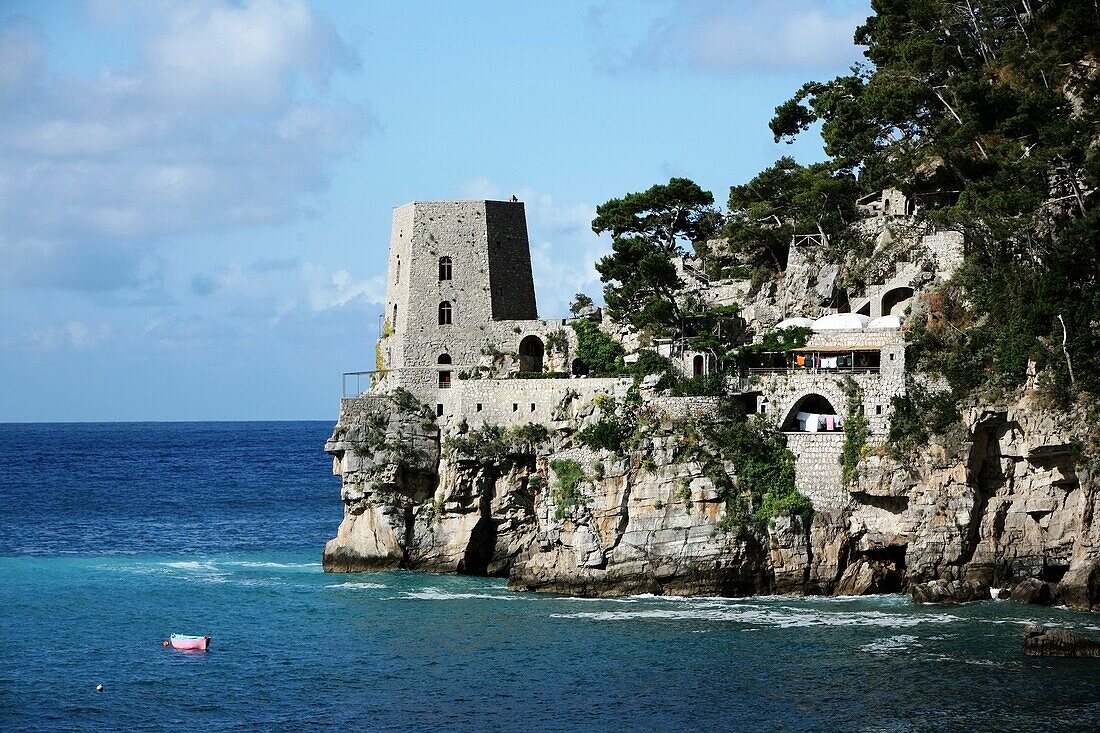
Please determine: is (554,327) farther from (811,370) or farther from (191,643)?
(191,643)

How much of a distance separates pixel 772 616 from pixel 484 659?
35.4ft

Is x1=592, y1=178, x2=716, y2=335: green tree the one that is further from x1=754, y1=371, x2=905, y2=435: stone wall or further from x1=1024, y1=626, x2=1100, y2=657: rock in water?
x1=1024, y1=626, x2=1100, y2=657: rock in water

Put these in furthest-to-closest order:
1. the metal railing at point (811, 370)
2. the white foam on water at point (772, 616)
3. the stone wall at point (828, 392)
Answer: the metal railing at point (811, 370) < the stone wall at point (828, 392) < the white foam on water at point (772, 616)

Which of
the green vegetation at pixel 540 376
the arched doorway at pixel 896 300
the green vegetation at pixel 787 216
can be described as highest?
the green vegetation at pixel 787 216

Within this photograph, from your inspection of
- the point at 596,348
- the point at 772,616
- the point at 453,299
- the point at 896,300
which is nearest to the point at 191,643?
the point at 772,616

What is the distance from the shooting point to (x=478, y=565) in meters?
61.3

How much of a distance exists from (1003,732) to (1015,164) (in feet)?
81.7

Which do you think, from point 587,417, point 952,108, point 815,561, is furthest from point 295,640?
point 952,108

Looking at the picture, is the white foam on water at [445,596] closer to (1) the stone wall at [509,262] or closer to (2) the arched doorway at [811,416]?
(2) the arched doorway at [811,416]

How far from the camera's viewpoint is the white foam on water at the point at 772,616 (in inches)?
1950

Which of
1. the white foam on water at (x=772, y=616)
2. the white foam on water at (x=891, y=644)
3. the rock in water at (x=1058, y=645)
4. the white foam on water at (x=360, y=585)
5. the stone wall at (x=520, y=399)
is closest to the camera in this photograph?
the rock in water at (x=1058, y=645)

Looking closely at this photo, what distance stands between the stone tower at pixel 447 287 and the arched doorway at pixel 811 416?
587 inches

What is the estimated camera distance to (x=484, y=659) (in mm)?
46625

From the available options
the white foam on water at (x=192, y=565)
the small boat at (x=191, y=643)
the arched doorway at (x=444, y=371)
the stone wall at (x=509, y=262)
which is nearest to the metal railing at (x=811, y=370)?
the stone wall at (x=509, y=262)
